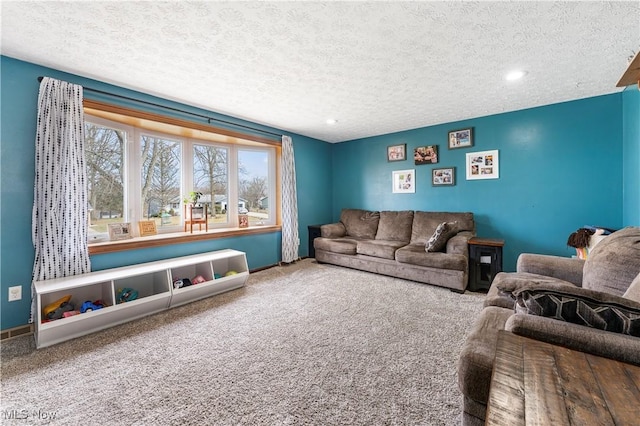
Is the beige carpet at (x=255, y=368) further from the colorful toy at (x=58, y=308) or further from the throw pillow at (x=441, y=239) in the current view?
the throw pillow at (x=441, y=239)

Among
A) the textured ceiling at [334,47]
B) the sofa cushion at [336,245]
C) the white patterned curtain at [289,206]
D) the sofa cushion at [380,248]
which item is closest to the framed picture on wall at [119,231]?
the textured ceiling at [334,47]

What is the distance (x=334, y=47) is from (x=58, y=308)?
10.3 feet

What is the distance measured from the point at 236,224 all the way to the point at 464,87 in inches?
142

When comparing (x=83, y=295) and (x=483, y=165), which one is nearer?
(x=83, y=295)

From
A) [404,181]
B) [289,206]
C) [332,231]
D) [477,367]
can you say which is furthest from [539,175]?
[289,206]

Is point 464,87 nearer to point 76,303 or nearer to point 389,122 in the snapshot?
point 389,122

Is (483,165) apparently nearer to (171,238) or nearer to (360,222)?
(360,222)

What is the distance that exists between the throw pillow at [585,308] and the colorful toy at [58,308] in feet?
10.7

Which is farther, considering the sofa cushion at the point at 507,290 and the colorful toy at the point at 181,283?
the colorful toy at the point at 181,283

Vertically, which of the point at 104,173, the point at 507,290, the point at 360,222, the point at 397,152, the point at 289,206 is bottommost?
the point at 507,290

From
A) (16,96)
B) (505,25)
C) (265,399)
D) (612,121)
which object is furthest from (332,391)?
(612,121)

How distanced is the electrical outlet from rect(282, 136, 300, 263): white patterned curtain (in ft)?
9.68

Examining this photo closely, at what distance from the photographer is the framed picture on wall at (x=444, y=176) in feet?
13.4

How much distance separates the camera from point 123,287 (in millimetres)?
2676
